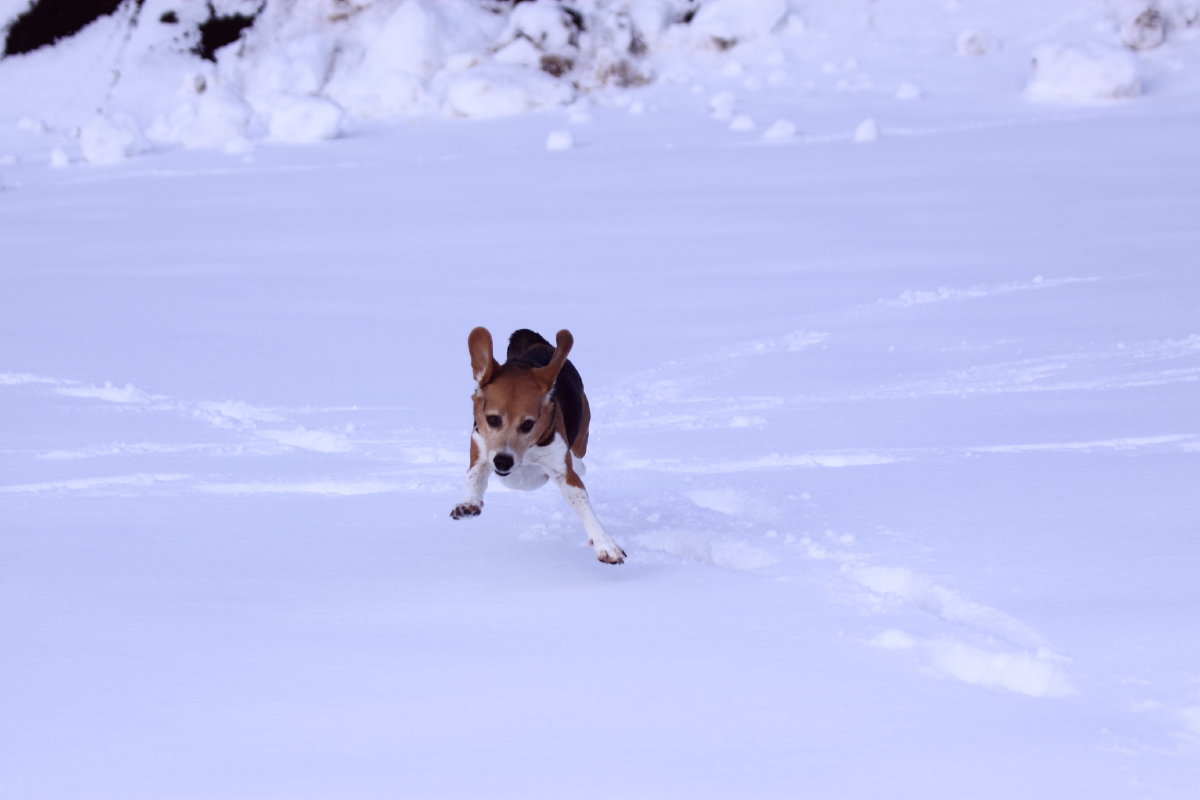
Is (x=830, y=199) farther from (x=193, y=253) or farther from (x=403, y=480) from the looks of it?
(x=403, y=480)

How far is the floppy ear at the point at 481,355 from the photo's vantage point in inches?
175

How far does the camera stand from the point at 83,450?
19.6 feet

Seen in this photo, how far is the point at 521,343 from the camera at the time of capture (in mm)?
5273

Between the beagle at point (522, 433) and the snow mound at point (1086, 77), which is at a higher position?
the snow mound at point (1086, 77)

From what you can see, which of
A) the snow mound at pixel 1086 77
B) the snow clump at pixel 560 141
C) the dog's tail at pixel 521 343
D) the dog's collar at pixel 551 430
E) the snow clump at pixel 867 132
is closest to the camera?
the dog's collar at pixel 551 430

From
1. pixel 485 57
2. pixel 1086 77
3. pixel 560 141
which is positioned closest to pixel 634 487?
pixel 560 141

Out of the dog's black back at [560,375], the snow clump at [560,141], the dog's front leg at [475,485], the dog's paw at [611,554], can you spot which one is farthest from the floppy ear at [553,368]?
the snow clump at [560,141]

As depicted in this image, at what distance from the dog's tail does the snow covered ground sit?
589 mm

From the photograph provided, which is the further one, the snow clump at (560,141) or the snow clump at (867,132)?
the snow clump at (560,141)

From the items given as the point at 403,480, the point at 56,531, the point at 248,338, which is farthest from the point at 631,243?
the point at 56,531

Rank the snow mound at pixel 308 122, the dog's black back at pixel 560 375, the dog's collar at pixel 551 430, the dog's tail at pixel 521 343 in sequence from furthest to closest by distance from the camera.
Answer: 1. the snow mound at pixel 308 122
2. the dog's tail at pixel 521 343
3. the dog's black back at pixel 560 375
4. the dog's collar at pixel 551 430

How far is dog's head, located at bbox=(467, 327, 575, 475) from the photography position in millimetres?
4410

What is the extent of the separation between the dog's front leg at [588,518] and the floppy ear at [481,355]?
43 cm

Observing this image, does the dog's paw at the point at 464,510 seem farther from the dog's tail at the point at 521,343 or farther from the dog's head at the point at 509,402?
the dog's tail at the point at 521,343
